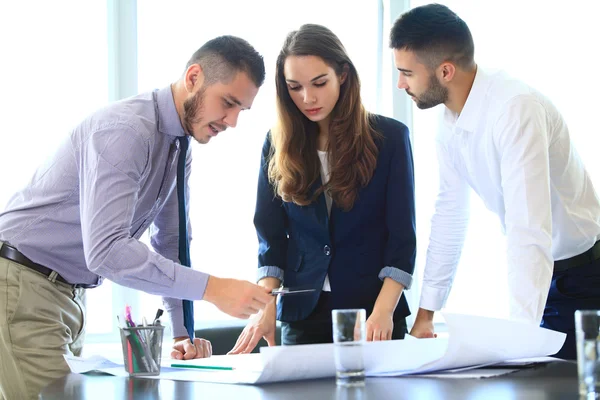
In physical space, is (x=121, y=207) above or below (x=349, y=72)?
below

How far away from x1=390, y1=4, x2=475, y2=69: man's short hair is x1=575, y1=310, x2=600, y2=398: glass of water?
1.26 m

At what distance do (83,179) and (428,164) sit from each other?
2.56m

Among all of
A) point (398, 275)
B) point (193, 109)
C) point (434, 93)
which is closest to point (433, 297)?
point (398, 275)

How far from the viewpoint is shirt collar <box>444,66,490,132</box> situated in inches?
80.0

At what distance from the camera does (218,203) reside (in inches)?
146

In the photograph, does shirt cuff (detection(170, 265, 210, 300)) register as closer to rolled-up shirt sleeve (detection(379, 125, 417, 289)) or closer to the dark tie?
the dark tie

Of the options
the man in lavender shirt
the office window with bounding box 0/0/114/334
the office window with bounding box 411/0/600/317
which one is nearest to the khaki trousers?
the man in lavender shirt

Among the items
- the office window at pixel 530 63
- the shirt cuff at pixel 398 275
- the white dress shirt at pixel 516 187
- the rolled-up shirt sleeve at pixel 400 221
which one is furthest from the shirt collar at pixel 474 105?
the office window at pixel 530 63

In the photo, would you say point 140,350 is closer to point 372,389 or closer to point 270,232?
point 372,389

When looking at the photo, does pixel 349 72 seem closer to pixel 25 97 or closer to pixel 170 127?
pixel 170 127

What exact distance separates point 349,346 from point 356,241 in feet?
3.32

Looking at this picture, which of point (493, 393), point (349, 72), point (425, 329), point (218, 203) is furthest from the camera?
point (218, 203)

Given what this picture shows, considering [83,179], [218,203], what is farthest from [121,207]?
[218,203]

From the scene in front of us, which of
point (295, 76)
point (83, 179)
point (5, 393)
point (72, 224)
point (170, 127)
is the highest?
point (295, 76)
